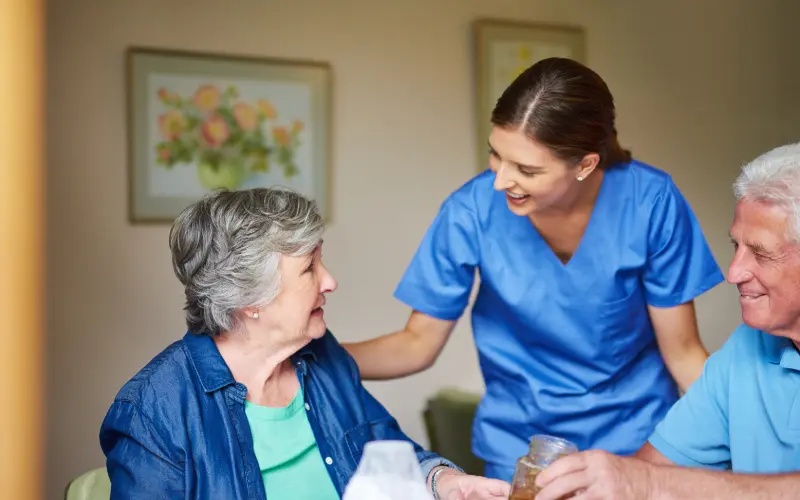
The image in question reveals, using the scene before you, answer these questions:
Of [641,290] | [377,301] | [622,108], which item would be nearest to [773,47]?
[622,108]

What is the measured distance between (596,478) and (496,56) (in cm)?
254

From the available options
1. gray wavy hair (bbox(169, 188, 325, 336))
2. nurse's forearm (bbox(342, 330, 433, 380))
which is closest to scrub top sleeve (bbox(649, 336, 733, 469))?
nurse's forearm (bbox(342, 330, 433, 380))

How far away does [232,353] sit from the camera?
166 centimetres

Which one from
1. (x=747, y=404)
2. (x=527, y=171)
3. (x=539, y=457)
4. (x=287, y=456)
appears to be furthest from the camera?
(x=527, y=171)

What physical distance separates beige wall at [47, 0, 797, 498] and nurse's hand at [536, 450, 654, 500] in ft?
6.47

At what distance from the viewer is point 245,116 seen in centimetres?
312

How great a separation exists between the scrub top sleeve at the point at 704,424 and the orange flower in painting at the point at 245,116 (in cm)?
202

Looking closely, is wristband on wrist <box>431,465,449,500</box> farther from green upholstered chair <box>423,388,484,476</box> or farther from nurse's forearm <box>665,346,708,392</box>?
green upholstered chair <box>423,388,484,476</box>

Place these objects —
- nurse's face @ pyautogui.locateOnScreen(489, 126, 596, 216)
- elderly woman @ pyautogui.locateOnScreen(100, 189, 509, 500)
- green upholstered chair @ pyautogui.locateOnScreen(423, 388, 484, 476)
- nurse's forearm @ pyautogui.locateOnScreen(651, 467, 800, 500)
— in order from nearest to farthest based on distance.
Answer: nurse's forearm @ pyautogui.locateOnScreen(651, 467, 800, 500)
elderly woman @ pyautogui.locateOnScreen(100, 189, 509, 500)
nurse's face @ pyautogui.locateOnScreen(489, 126, 596, 216)
green upholstered chair @ pyautogui.locateOnScreen(423, 388, 484, 476)

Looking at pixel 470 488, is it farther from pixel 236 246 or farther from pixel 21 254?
pixel 21 254

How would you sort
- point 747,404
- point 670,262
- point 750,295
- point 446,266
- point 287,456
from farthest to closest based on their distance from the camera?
point 446,266, point 670,262, point 287,456, point 747,404, point 750,295

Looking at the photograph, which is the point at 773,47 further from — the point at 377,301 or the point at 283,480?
the point at 283,480

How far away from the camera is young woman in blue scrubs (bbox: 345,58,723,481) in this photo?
1874 millimetres

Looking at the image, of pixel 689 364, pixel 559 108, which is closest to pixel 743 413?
pixel 689 364
